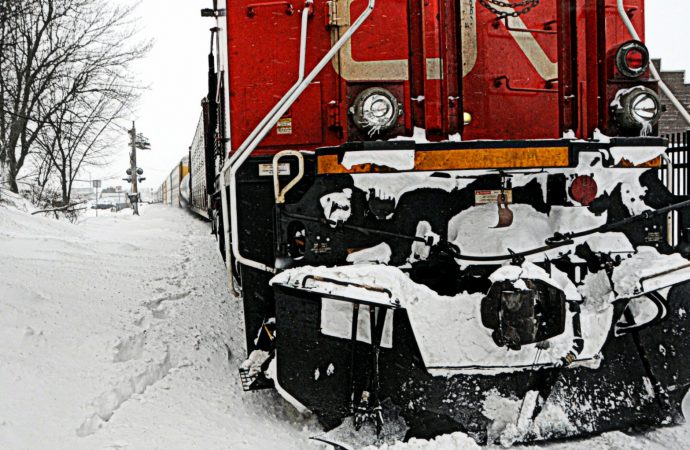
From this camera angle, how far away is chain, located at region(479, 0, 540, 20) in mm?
3699

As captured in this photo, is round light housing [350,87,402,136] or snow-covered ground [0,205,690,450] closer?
snow-covered ground [0,205,690,450]

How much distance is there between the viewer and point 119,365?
420 centimetres

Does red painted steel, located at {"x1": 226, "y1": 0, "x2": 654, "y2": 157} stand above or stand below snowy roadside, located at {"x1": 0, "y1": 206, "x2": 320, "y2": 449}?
above

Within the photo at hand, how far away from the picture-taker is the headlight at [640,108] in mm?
3752

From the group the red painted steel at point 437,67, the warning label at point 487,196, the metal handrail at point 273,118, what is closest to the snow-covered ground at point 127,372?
the metal handrail at point 273,118

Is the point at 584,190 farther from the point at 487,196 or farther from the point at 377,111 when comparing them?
the point at 377,111

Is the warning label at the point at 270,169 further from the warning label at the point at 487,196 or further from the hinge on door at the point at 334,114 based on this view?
the warning label at the point at 487,196

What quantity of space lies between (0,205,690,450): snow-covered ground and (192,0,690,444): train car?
0.27 metres

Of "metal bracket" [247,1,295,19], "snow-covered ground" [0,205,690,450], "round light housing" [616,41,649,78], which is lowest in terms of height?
"snow-covered ground" [0,205,690,450]

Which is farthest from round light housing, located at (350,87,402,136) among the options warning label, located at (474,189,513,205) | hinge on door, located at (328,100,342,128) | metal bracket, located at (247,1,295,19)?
metal bracket, located at (247,1,295,19)

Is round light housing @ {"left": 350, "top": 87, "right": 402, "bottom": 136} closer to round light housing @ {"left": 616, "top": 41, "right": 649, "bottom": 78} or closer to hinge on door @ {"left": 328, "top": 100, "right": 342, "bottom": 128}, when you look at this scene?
hinge on door @ {"left": 328, "top": 100, "right": 342, "bottom": 128}

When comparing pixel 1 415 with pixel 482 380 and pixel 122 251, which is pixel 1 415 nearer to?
pixel 482 380

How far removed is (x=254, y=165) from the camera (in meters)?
3.76

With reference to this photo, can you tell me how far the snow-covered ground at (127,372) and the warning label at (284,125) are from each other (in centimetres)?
183
